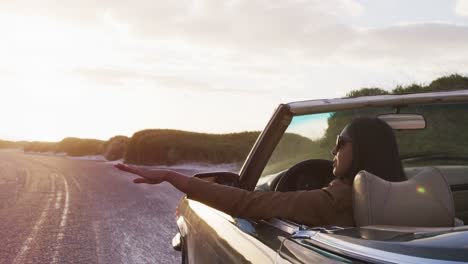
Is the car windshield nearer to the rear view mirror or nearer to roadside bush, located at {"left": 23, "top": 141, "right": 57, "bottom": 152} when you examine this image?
the rear view mirror

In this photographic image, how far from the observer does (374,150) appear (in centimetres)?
265

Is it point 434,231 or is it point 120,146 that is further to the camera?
point 120,146

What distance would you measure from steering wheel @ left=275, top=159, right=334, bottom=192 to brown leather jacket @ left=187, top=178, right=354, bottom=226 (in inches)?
25.1

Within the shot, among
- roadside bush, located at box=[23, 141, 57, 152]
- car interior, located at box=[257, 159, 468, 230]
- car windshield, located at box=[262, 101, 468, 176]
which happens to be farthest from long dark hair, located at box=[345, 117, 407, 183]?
roadside bush, located at box=[23, 141, 57, 152]

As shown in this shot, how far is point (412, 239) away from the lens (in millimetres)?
1747

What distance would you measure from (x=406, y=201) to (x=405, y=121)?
0.94m

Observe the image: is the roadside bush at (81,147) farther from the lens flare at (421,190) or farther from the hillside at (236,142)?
the lens flare at (421,190)

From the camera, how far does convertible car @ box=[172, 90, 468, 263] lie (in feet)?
5.91

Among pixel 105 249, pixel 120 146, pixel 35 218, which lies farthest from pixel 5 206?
pixel 120 146

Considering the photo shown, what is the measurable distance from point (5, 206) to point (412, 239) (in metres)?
16.1

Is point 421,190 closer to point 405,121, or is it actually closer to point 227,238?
point 405,121

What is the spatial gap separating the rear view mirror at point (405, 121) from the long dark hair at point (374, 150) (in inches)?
18.8

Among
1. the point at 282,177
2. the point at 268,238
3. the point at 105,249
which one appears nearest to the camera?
the point at 268,238

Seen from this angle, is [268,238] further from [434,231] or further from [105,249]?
[105,249]
